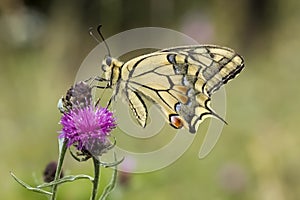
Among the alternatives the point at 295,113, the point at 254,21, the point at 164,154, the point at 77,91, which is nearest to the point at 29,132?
the point at 164,154

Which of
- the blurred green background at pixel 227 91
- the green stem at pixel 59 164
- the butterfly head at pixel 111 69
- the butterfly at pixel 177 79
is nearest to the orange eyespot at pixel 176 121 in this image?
the butterfly at pixel 177 79

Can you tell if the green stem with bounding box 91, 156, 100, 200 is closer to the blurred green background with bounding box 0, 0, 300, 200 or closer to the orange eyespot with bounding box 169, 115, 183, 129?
the orange eyespot with bounding box 169, 115, 183, 129

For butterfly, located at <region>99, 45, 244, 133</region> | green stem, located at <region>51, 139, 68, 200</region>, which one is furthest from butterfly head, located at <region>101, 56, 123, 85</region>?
green stem, located at <region>51, 139, 68, 200</region>

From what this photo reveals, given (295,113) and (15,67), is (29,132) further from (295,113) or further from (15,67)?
(295,113)

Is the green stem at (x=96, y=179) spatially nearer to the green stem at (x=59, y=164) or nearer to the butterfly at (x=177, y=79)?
the green stem at (x=59, y=164)

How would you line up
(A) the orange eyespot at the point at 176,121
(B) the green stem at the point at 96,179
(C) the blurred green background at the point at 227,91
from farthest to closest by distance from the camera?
(C) the blurred green background at the point at 227,91, (A) the orange eyespot at the point at 176,121, (B) the green stem at the point at 96,179

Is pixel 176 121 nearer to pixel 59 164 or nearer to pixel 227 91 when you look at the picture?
pixel 59 164

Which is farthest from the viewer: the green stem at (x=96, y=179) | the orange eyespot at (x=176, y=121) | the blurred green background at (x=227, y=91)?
the blurred green background at (x=227, y=91)
